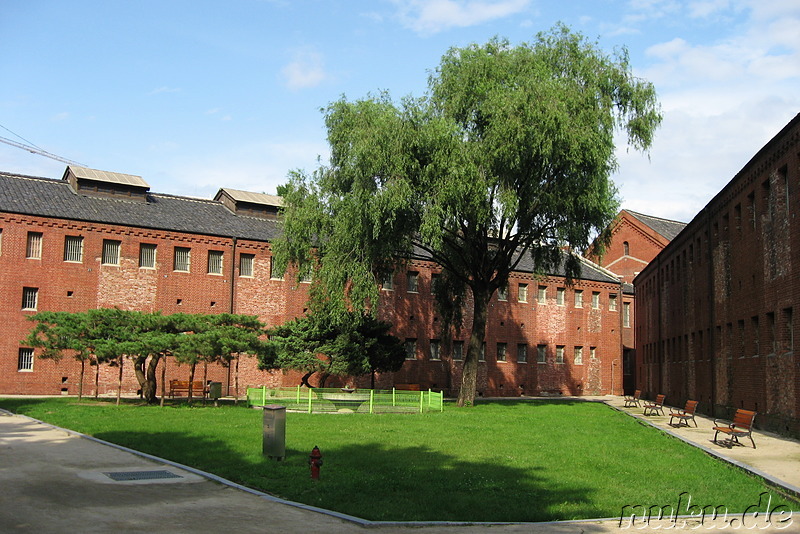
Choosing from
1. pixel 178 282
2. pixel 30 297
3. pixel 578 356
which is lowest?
pixel 578 356

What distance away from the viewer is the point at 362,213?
28.5 metres

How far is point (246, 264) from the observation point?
38.9 m

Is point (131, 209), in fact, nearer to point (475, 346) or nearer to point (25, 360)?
point (25, 360)

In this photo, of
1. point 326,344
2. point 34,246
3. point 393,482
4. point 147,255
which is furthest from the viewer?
point 147,255

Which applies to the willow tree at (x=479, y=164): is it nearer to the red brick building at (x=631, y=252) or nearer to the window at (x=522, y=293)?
the window at (x=522, y=293)

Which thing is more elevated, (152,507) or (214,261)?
(214,261)

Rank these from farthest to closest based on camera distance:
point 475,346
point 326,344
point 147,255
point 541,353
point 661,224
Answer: point 661,224, point 541,353, point 147,255, point 326,344, point 475,346

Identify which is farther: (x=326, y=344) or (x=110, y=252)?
(x=110, y=252)

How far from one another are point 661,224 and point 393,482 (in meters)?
53.4

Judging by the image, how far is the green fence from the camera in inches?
1096

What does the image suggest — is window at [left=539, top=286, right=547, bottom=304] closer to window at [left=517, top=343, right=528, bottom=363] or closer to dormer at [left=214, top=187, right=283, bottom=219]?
window at [left=517, top=343, right=528, bottom=363]

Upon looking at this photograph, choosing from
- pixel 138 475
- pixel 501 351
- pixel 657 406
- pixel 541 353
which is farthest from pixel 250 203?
pixel 138 475

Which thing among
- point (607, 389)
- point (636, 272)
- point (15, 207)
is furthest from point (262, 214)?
point (636, 272)

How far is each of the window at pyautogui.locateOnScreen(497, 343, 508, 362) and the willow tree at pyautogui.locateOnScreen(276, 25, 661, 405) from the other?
55.7 ft
